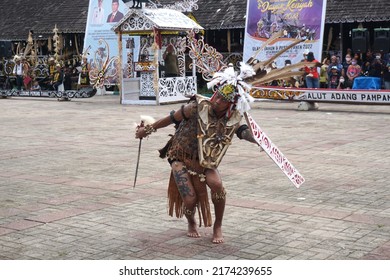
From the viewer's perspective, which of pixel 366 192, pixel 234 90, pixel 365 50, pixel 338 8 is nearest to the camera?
pixel 234 90

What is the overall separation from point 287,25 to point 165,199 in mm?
15123

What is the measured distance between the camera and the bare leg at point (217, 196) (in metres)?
5.49

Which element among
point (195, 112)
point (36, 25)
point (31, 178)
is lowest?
point (31, 178)

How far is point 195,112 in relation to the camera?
18.1 ft

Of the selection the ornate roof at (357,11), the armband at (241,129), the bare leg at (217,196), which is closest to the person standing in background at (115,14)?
the ornate roof at (357,11)

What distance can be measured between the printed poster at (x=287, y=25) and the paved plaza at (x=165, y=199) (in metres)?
7.27

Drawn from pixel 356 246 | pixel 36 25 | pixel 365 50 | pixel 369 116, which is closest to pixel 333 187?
pixel 356 246

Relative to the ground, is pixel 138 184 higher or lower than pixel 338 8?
lower

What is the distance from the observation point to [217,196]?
18.1 feet

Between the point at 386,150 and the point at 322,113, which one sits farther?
the point at 322,113

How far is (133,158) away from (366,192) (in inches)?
163

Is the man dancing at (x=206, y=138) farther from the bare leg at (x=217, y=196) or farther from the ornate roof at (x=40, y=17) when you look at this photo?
the ornate roof at (x=40, y=17)

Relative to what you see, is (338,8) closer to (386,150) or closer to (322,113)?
(322,113)

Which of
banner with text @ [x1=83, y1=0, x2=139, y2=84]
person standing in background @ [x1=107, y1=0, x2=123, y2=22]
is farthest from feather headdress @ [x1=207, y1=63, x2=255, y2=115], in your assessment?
person standing in background @ [x1=107, y1=0, x2=123, y2=22]
